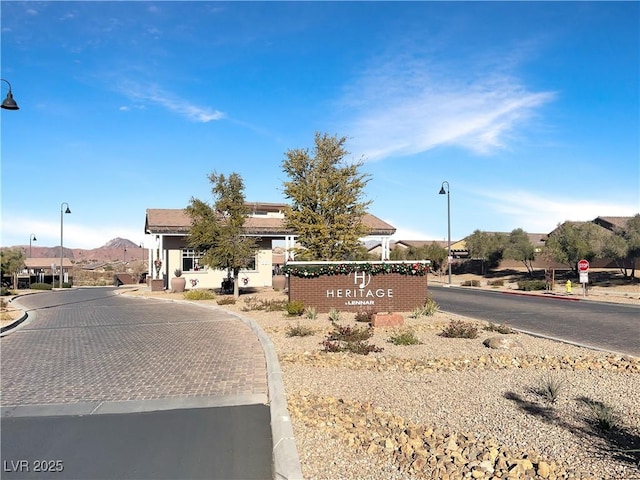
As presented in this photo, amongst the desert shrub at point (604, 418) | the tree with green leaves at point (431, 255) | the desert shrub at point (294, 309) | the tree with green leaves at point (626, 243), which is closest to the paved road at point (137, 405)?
the desert shrub at point (604, 418)

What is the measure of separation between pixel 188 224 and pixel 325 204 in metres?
15.8

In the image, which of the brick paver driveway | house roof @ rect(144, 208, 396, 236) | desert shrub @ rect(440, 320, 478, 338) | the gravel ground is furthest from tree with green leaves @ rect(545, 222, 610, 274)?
the gravel ground

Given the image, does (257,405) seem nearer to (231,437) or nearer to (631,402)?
(231,437)

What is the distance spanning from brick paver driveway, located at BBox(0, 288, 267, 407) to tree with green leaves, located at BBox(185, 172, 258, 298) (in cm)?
834

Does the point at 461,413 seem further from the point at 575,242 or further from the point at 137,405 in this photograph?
the point at 575,242

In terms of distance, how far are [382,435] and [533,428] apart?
5.19ft

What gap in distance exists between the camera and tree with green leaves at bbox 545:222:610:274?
3972 cm

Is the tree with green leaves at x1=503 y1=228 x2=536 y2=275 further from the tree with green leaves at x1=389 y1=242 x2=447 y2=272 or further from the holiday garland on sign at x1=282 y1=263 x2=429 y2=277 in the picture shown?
the holiday garland on sign at x1=282 y1=263 x2=429 y2=277

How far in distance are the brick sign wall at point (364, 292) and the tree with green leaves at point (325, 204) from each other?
390cm

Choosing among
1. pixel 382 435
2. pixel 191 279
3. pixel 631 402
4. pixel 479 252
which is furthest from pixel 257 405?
pixel 479 252

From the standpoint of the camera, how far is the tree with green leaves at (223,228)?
24422mm

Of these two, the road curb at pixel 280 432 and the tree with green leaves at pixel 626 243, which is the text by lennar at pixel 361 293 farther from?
the tree with green leaves at pixel 626 243

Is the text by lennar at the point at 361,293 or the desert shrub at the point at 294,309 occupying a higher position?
the text by lennar at the point at 361,293

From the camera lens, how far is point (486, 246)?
5825 centimetres
